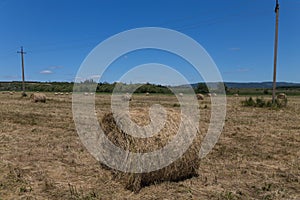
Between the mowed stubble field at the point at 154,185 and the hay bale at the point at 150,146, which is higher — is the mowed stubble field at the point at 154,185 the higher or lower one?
the lower one

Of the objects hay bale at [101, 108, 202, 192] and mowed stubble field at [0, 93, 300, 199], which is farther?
hay bale at [101, 108, 202, 192]

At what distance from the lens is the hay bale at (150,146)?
4980mm

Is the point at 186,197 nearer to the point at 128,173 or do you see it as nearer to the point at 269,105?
the point at 128,173

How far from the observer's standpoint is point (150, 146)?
16.4 ft

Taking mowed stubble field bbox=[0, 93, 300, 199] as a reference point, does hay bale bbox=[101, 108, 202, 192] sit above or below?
above

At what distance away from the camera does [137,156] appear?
4949 millimetres

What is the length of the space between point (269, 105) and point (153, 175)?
17677mm

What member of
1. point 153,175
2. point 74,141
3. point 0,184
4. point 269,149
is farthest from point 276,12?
point 0,184

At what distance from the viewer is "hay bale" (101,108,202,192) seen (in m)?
4.98

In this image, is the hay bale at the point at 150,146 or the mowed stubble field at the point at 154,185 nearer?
the mowed stubble field at the point at 154,185

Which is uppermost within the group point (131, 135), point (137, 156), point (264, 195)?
point (131, 135)

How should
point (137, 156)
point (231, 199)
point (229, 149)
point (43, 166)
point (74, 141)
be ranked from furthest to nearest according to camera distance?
point (74, 141)
point (229, 149)
point (43, 166)
point (137, 156)
point (231, 199)

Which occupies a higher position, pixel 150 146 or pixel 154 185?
pixel 150 146

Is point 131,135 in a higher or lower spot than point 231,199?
higher
